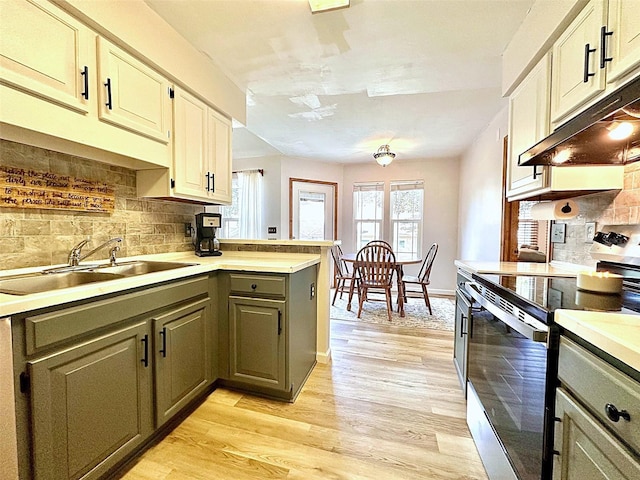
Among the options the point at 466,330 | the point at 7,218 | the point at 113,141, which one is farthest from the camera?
the point at 466,330

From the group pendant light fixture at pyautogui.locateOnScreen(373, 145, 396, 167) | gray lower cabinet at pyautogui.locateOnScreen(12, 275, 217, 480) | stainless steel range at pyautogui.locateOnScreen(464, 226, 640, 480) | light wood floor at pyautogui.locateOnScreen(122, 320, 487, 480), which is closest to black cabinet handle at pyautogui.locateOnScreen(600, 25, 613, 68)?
stainless steel range at pyautogui.locateOnScreen(464, 226, 640, 480)

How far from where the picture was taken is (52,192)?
150 cm

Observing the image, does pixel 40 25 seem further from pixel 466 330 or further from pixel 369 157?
pixel 369 157

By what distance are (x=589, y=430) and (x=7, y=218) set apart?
7.58 feet

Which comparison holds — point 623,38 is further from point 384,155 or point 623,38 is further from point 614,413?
point 384,155

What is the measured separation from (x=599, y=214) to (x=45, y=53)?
279cm

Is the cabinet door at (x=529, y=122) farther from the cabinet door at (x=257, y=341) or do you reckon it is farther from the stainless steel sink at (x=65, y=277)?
the stainless steel sink at (x=65, y=277)

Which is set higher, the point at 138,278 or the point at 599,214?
the point at 599,214

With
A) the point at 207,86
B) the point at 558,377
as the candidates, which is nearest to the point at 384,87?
the point at 207,86

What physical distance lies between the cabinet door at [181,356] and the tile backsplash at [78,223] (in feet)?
2.24

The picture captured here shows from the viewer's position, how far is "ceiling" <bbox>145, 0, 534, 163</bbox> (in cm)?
155

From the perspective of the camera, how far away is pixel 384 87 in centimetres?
233

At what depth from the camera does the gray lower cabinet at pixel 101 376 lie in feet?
3.14

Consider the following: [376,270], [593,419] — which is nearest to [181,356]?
[593,419]
